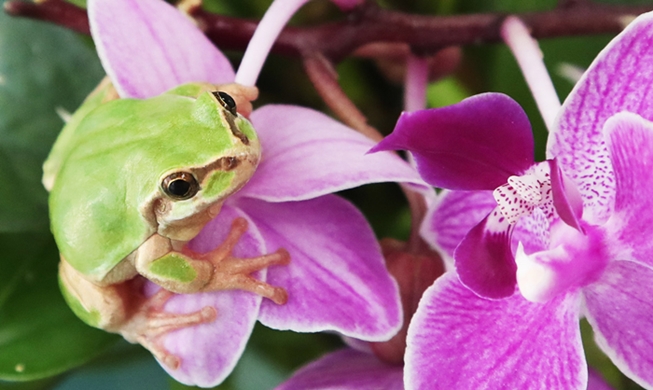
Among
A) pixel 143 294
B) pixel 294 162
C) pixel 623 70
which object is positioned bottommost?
pixel 143 294

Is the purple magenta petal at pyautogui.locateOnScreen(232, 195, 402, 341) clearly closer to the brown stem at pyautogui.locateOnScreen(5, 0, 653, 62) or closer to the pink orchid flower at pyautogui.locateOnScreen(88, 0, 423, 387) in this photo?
the pink orchid flower at pyautogui.locateOnScreen(88, 0, 423, 387)

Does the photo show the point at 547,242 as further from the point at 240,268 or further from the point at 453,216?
the point at 240,268

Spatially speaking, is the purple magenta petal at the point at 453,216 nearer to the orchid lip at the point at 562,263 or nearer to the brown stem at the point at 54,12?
the orchid lip at the point at 562,263

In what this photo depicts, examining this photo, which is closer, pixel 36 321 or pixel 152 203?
pixel 152 203

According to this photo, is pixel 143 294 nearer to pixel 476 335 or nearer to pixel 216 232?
pixel 216 232

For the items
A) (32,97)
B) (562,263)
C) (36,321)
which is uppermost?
(562,263)

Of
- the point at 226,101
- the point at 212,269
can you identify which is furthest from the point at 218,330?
the point at 226,101

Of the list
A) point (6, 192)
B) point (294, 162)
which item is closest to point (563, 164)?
point (294, 162)
